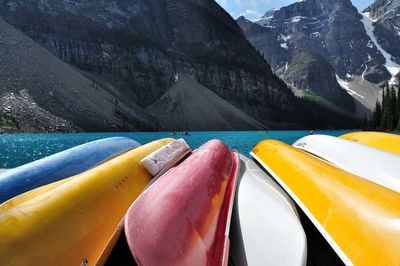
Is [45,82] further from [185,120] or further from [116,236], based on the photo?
[116,236]

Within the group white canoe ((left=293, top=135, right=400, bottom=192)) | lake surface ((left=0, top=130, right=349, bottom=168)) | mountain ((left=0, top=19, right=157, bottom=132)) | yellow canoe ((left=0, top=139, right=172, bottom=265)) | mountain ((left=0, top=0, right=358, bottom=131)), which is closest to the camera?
yellow canoe ((left=0, top=139, right=172, bottom=265))

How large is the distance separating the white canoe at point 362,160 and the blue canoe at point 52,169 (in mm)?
5302

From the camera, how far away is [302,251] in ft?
12.4

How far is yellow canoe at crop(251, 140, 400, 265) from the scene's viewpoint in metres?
3.51

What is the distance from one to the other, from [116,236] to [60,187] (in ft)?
3.58

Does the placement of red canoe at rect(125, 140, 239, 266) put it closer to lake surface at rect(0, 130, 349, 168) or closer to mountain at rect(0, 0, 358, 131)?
lake surface at rect(0, 130, 349, 168)

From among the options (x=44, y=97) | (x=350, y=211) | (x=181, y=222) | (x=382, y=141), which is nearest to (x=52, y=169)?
(x=181, y=222)

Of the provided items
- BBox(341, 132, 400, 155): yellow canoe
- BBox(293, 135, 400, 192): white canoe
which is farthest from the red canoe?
BBox(341, 132, 400, 155): yellow canoe

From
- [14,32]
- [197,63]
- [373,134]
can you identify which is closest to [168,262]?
[373,134]

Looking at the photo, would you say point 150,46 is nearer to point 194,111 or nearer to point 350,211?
point 194,111

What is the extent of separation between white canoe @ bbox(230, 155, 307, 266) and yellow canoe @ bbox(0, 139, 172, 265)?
1.48m

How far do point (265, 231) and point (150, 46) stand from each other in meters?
147

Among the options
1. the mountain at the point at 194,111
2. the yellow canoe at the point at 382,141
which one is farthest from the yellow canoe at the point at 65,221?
the mountain at the point at 194,111

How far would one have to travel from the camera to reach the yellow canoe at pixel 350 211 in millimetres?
3514
